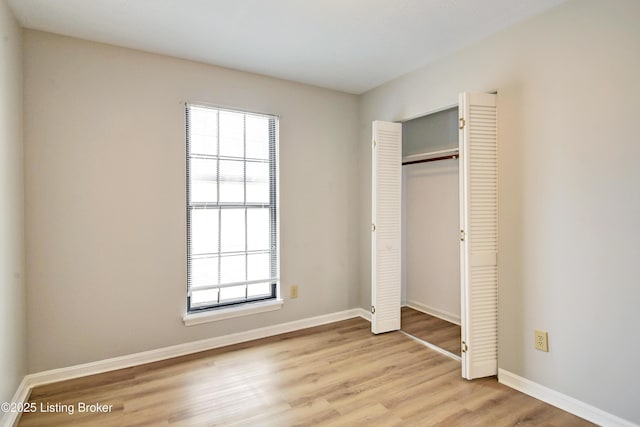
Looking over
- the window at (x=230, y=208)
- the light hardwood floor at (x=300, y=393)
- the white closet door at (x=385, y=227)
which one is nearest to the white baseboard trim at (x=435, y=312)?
the white closet door at (x=385, y=227)

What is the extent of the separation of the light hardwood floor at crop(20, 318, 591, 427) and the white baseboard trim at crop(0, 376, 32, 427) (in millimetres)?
49

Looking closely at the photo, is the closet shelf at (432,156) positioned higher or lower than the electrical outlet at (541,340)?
higher

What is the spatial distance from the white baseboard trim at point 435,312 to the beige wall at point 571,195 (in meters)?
1.26

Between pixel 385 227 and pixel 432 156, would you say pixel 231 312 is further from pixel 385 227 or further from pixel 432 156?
pixel 432 156

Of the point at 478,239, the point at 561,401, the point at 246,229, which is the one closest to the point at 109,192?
the point at 246,229

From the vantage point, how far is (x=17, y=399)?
2.10 metres

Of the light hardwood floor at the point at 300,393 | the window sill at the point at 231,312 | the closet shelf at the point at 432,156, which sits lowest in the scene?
the light hardwood floor at the point at 300,393

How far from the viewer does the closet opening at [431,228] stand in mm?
3580

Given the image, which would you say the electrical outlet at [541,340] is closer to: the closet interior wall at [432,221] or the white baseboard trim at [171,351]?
the closet interior wall at [432,221]

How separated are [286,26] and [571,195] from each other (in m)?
2.22

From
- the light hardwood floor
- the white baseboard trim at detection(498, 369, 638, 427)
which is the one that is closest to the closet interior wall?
the light hardwood floor

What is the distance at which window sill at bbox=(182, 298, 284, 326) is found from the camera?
9.55 feet

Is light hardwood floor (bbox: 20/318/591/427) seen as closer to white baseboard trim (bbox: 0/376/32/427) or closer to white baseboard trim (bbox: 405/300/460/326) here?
white baseboard trim (bbox: 0/376/32/427)

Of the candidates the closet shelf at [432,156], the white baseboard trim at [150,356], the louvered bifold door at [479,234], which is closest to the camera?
the white baseboard trim at [150,356]
